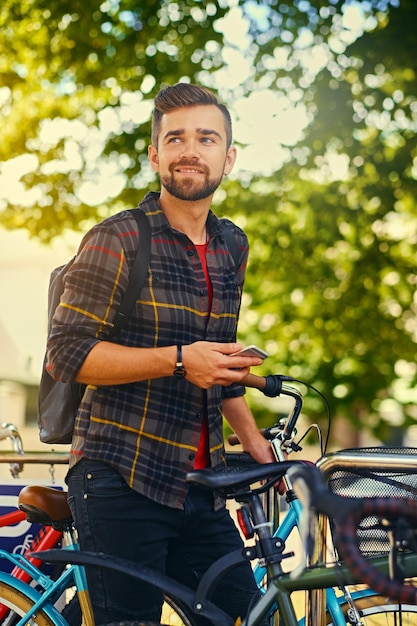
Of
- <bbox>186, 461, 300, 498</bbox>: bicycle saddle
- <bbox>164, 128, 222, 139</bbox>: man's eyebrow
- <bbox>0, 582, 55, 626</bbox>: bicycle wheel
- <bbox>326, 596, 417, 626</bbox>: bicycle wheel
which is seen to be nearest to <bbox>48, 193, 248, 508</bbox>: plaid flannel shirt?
<bbox>164, 128, 222, 139</bbox>: man's eyebrow

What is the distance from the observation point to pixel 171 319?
2443 mm

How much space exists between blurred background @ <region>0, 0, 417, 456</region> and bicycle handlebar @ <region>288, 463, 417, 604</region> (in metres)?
6.71

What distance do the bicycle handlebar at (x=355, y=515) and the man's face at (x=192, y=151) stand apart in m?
1.14

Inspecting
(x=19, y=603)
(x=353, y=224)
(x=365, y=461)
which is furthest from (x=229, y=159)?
(x=353, y=224)

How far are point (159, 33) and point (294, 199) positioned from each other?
82.4 inches

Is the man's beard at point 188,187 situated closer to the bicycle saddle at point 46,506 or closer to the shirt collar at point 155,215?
the shirt collar at point 155,215

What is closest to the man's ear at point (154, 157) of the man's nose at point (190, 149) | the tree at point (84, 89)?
the man's nose at point (190, 149)

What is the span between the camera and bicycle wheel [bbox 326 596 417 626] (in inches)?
105

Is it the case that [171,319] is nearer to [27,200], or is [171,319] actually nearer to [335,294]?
[27,200]

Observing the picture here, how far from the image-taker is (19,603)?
2969mm

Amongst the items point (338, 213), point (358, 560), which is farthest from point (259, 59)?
point (358, 560)

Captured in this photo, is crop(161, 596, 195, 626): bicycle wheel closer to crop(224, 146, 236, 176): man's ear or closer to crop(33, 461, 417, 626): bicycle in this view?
crop(33, 461, 417, 626): bicycle

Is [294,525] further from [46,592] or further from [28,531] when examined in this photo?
[28,531]

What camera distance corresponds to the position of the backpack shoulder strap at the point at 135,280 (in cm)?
240
